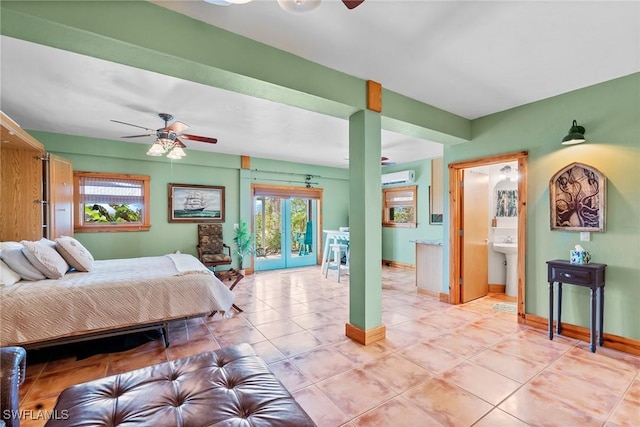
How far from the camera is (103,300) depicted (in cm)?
252

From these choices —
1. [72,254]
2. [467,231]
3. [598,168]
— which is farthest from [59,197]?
[598,168]

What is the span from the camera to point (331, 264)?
6.48 m

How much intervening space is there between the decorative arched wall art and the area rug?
132cm

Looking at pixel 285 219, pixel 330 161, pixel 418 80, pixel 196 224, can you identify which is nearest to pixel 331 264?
pixel 285 219

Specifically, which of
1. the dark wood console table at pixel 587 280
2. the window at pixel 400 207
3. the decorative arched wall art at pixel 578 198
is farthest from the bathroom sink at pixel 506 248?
the window at pixel 400 207

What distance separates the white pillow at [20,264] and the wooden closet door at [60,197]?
133 centimetres

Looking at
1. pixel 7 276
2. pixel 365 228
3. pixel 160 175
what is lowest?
pixel 7 276

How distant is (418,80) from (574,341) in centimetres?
311

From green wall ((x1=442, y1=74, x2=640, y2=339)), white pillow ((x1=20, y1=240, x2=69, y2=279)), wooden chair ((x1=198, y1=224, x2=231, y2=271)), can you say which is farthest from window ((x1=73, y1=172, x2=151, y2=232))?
green wall ((x1=442, y1=74, x2=640, y2=339))

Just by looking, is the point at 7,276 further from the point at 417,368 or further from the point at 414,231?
the point at 414,231

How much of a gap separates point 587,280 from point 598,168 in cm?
113

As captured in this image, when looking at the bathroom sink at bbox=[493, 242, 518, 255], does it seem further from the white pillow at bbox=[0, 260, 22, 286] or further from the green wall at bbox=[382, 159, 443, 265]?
the white pillow at bbox=[0, 260, 22, 286]

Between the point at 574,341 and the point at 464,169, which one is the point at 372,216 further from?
the point at 574,341

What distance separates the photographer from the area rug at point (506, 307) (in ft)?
12.5
